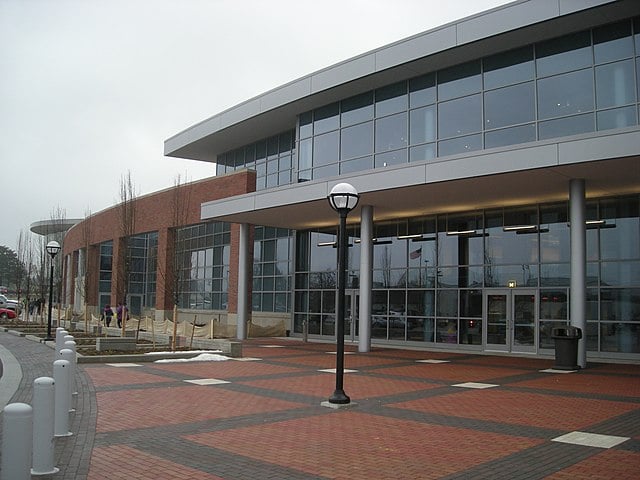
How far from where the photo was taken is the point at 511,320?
22203mm

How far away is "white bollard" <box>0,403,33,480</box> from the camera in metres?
5.26

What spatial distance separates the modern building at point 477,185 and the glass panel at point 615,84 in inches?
1.5

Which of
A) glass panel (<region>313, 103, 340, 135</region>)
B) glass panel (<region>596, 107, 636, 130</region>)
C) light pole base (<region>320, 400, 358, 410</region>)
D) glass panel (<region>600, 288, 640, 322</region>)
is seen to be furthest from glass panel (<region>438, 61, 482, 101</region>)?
light pole base (<region>320, 400, 358, 410</region>)

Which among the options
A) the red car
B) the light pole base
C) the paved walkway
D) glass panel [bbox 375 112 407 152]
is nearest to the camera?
the paved walkway

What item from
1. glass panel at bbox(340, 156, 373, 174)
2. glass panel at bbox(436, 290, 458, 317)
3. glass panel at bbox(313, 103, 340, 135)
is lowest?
glass panel at bbox(436, 290, 458, 317)

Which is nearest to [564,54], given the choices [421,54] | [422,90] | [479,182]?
[421,54]

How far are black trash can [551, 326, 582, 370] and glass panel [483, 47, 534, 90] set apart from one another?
30.0ft

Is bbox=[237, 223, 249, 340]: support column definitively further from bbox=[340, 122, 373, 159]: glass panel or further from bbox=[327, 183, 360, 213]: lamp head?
bbox=[327, 183, 360, 213]: lamp head

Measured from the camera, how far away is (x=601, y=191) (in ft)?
65.2

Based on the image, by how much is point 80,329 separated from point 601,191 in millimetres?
26550

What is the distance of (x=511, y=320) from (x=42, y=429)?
1856 cm

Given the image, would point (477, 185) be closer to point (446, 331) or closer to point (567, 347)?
point (567, 347)

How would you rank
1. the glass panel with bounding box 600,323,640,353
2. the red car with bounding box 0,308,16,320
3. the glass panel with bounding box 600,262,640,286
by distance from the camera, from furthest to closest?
the red car with bounding box 0,308,16,320 → the glass panel with bounding box 600,262,640,286 → the glass panel with bounding box 600,323,640,353

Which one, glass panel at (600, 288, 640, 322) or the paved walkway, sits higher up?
glass panel at (600, 288, 640, 322)
